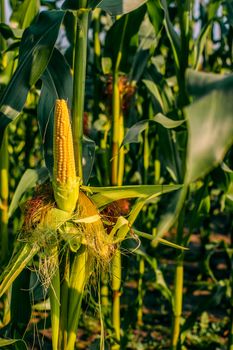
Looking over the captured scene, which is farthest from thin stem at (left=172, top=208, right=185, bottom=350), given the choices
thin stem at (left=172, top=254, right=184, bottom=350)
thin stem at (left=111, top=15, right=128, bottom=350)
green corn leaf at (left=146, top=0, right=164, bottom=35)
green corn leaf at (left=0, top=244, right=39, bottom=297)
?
green corn leaf at (left=0, top=244, right=39, bottom=297)

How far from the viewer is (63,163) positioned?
57.2 inches

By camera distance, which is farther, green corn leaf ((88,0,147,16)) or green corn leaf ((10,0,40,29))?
green corn leaf ((10,0,40,29))

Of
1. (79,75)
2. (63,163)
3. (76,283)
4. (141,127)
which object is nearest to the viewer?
(63,163)

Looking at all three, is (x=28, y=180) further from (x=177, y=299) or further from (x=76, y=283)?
(x=177, y=299)

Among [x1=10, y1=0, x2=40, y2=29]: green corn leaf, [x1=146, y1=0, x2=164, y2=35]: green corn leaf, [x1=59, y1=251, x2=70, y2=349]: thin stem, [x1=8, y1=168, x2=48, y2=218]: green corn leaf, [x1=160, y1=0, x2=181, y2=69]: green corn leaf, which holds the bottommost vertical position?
[x1=59, y1=251, x2=70, y2=349]: thin stem

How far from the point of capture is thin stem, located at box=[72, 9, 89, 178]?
5.09ft

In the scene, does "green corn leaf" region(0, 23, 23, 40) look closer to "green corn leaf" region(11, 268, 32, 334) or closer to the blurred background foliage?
the blurred background foliage

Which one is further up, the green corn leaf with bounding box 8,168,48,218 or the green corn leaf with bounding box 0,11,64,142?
the green corn leaf with bounding box 0,11,64,142

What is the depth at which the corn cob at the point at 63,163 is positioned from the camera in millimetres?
1404

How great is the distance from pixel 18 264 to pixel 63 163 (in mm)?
360

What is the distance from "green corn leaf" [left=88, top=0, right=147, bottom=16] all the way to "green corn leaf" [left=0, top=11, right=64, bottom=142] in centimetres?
14

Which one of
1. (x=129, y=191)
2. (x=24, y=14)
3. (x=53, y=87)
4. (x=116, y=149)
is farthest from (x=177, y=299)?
(x=24, y=14)

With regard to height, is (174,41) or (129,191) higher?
(174,41)

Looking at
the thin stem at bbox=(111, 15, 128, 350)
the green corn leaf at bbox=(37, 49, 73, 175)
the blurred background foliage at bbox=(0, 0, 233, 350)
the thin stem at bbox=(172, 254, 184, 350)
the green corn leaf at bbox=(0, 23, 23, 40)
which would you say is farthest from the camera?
the thin stem at bbox=(111, 15, 128, 350)
